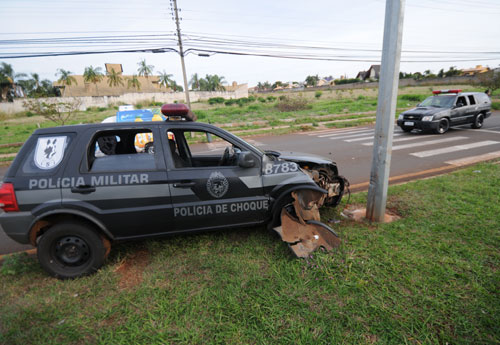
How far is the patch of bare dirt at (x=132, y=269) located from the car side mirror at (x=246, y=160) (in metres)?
1.73

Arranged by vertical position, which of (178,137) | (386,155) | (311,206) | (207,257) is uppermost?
(178,137)

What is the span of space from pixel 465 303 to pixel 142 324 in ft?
9.58

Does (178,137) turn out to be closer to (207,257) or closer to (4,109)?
(207,257)

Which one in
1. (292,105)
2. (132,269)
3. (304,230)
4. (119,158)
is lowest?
(132,269)

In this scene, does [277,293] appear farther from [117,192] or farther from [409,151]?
[409,151]

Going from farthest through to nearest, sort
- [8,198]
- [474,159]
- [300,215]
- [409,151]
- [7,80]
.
Answer: [7,80], [409,151], [474,159], [300,215], [8,198]

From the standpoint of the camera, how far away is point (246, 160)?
323 centimetres

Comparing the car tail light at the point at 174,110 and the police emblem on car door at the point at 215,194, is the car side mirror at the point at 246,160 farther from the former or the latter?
the car tail light at the point at 174,110

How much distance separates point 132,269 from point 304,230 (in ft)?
7.08

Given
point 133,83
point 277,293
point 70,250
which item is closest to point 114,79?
point 133,83

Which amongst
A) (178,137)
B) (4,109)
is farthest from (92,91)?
(178,137)

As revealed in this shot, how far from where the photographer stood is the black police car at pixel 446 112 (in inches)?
430

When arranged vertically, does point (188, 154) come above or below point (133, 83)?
below

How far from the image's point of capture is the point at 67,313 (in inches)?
100
